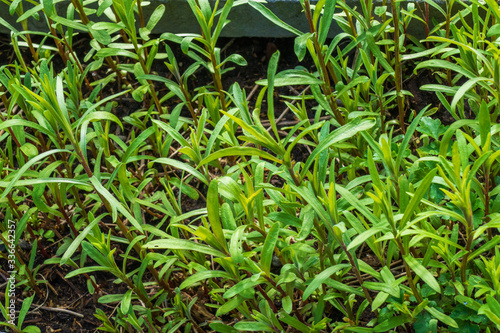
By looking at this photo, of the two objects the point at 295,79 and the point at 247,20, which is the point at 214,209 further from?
the point at 247,20

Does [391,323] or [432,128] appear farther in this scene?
[432,128]

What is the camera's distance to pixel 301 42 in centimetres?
181

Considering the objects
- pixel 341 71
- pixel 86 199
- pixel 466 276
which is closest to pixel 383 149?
pixel 466 276

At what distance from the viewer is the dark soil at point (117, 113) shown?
222 centimetres

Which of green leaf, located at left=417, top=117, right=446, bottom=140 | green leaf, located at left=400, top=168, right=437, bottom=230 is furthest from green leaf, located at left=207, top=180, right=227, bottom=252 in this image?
green leaf, located at left=417, top=117, right=446, bottom=140

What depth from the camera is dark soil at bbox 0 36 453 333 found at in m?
2.22

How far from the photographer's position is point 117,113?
9.47ft

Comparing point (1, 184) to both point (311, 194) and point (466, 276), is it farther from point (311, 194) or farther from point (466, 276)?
point (466, 276)

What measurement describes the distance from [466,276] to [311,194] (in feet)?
2.07

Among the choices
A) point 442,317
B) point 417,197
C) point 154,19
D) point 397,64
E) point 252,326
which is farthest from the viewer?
point 154,19

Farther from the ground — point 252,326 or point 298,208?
point 298,208

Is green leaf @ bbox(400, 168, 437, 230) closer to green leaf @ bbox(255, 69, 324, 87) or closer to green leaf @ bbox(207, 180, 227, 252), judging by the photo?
green leaf @ bbox(207, 180, 227, 252)

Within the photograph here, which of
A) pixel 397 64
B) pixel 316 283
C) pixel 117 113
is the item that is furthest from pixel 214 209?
pixel 117 113

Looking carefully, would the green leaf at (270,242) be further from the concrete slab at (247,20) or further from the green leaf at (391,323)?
the concrete slab at (247,20)
